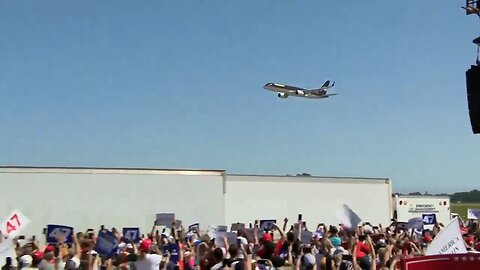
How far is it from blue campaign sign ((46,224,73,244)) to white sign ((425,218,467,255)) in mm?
13215

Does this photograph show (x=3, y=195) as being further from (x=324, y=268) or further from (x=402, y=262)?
(x=402, y=262)

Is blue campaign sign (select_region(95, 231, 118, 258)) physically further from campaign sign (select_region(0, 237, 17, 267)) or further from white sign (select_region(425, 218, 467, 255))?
white sign (select_region(425, 218, 467, 255))

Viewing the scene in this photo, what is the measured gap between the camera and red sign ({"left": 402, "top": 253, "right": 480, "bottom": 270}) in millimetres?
3994

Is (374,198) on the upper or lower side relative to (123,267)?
upper

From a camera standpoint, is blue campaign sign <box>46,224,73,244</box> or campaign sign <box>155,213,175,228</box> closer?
blue campaign sign <box>46,224,73,244</box>

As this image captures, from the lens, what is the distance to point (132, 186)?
2620cm

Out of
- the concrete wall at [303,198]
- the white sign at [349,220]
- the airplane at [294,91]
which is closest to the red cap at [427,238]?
the white sign at [349,220]

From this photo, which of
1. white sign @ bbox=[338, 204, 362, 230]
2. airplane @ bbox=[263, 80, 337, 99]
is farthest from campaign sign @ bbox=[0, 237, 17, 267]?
airplane @ bbox=[263, 80, 337, 99]

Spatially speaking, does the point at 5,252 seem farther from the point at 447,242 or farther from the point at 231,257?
the point at 447,242

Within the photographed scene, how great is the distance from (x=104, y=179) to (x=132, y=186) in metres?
1.16

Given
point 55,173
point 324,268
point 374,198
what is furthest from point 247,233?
point 374,198

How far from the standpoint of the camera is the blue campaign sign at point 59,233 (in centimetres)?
1803

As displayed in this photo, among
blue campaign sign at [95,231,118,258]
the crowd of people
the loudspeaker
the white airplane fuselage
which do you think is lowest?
the crowd of people

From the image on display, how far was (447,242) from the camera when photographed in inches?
242
